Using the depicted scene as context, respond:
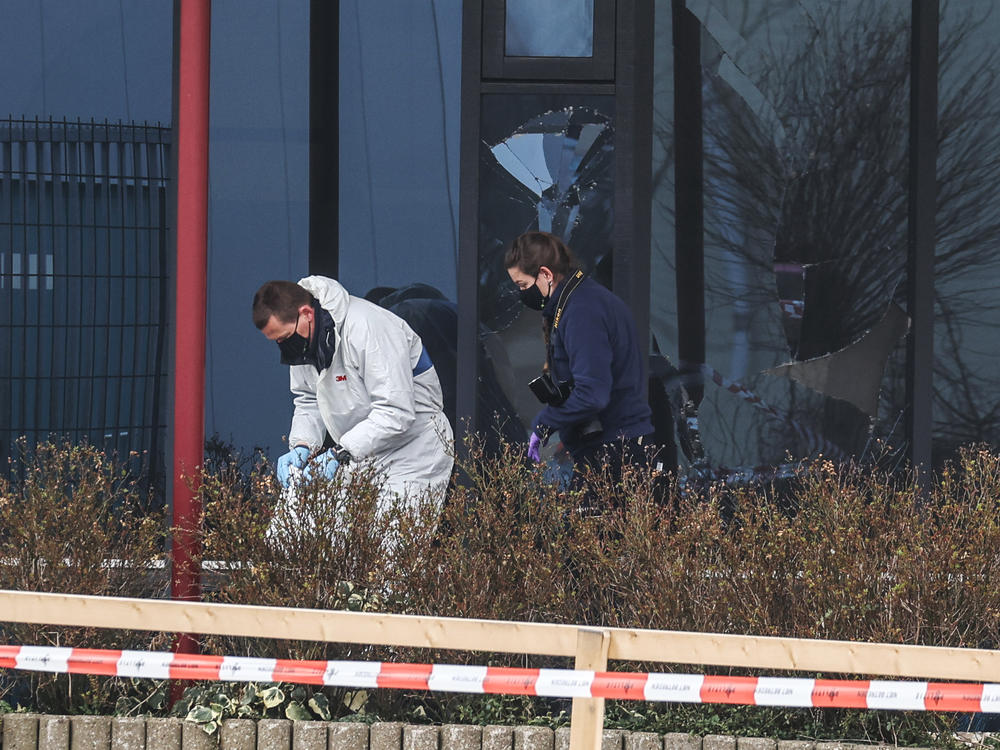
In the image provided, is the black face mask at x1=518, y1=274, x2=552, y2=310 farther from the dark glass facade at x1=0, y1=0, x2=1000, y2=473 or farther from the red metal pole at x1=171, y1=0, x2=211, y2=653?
the dark glass facade at x1=0, y1=0, x2=1000, y2=473

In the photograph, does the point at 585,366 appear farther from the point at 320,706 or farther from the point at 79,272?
the point at 79,272

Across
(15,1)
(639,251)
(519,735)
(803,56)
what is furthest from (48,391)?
(803,56)

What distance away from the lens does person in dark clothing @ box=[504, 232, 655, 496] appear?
530cm

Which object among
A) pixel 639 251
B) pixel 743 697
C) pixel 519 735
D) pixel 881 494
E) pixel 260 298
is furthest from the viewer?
pixel 639 251

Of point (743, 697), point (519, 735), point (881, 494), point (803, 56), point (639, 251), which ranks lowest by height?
point (519, 735)

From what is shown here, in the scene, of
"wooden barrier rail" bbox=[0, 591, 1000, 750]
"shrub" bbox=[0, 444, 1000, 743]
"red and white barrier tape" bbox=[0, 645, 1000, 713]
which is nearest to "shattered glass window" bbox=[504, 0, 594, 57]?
"shrub" bbox=[0, 444, 1000, 743]

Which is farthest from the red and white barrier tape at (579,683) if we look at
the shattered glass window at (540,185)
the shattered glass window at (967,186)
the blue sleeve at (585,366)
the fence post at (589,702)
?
the shattered glass window at (967,186)

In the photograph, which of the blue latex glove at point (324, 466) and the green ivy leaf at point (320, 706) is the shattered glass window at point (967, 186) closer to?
the blue latex glove at point (324, 466)

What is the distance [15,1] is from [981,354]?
17.6 feet

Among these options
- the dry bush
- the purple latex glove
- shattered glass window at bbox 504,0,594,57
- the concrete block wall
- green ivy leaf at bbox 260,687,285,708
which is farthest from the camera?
shattered glass window at bbox 504,0,594,57

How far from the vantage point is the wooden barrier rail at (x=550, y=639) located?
351 centimetres

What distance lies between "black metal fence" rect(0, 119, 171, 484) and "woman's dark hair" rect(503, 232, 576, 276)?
8.33 feet

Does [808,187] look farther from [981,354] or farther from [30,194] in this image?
[30,194]

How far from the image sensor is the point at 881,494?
4973 mm
